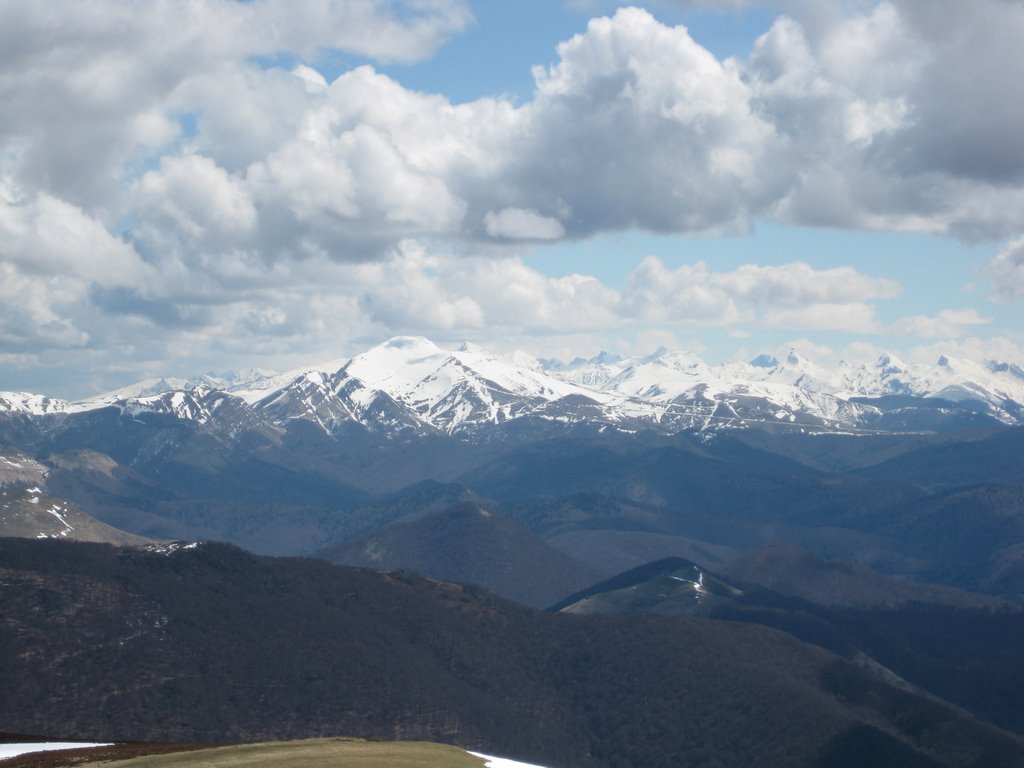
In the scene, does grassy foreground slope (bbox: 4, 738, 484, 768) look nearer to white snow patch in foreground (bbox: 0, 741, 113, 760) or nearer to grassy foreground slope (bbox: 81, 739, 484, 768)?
grassy foreground slope (bbox: 81, 739, 484, 768)

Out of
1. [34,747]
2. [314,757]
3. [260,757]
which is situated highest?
[314,757]

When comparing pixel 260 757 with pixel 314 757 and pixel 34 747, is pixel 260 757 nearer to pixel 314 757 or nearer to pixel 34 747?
pixel 314 757

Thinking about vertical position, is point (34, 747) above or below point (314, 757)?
below

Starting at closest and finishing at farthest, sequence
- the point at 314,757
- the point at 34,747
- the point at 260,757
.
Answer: the point at 314,757 < the point at 260,757 < the point at 34,747

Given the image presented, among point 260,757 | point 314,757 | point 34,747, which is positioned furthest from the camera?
point 34,747

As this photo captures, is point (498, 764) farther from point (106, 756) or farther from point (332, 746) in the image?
point (106, 756)

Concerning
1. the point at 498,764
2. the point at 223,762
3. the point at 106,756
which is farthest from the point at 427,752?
the point at 106,756

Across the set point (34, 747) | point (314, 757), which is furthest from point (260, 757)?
point (34, 747)

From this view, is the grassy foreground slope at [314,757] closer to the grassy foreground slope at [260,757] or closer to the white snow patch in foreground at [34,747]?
the grassy foreground slope at [260,757]
